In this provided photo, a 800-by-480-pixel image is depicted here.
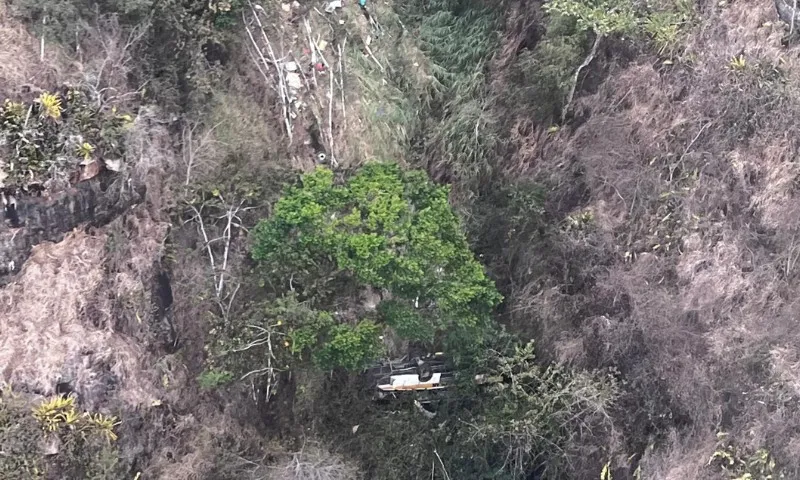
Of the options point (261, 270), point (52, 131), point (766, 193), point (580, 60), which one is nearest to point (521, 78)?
point (580, 60)

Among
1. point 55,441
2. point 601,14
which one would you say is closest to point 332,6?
point 601,14

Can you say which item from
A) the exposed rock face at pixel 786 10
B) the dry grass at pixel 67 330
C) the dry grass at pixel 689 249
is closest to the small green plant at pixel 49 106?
the dry grass at pixel 67 330

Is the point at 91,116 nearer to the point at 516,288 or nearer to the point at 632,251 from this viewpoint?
the point at 516,288

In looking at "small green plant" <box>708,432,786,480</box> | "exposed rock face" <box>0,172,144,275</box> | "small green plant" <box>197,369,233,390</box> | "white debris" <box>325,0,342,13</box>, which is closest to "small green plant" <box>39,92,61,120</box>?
"exposed rock face" <box>0,172,144,275</box>

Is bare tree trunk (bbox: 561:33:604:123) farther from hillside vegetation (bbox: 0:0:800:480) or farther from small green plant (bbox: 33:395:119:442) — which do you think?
small green plant (bbox: 33:395:119:442)

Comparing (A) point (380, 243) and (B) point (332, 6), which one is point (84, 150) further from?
(B) point (332, 6)
